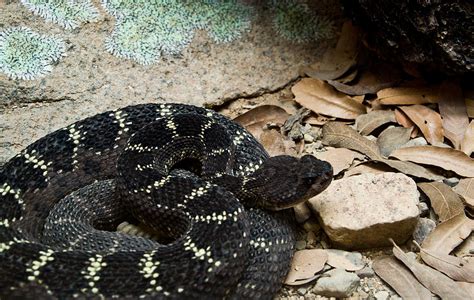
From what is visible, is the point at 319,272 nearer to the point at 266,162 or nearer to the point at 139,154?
the point at 266,162

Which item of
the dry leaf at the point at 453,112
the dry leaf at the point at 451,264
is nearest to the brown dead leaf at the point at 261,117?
the dry leaf at the point at 453,112

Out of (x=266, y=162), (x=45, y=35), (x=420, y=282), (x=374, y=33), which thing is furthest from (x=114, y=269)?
(x=374, y=33)

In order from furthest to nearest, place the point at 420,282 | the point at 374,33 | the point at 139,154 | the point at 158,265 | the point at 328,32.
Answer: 1. the point at 328,32
2. the point at 374,33
3. the point at 139,154
4. the point at 420,282
5. the point at 158,265

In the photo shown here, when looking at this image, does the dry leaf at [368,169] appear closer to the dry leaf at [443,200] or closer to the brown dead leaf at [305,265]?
the dry leaf at [443,200]

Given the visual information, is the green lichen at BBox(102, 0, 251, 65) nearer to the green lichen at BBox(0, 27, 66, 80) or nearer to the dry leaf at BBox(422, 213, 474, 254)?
the green lichen at BBox(0, 27, 66, 80)

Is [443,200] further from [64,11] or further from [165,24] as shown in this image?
[64,11]

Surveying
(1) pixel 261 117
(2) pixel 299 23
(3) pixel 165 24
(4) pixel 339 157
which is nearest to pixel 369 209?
(4) pixel 339 157
